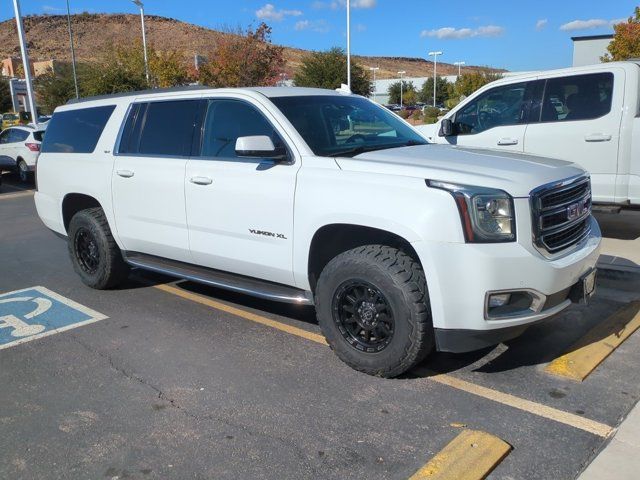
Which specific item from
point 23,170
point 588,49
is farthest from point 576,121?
point 588,49

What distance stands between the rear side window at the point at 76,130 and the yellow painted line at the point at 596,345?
15.0 feet

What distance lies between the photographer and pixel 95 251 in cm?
603

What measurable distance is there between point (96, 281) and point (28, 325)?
96cm

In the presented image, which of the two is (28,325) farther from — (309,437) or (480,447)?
(480,447)

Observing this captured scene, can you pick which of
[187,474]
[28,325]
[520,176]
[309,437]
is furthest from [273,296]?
[28,325]

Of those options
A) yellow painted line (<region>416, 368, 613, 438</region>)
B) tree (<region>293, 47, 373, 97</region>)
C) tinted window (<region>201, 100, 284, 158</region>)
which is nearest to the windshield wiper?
tinted window (<region>201, 100, 284, 158</region>)

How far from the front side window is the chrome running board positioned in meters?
4.13

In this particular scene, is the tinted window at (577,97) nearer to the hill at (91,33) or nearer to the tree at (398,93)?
the tree at (398,93)

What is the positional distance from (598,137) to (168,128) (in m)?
5.01

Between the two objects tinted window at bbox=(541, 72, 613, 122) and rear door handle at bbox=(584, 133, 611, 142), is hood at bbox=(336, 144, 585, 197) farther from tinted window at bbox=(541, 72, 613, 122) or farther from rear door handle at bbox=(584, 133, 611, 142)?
tinted window at bbox=(541, 72, 613, 122)

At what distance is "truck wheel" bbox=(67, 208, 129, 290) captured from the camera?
580 cm

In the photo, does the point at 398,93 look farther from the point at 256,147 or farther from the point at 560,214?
the point at 560,214

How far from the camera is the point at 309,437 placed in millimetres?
3268

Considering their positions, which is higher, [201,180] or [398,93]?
[398,93]
